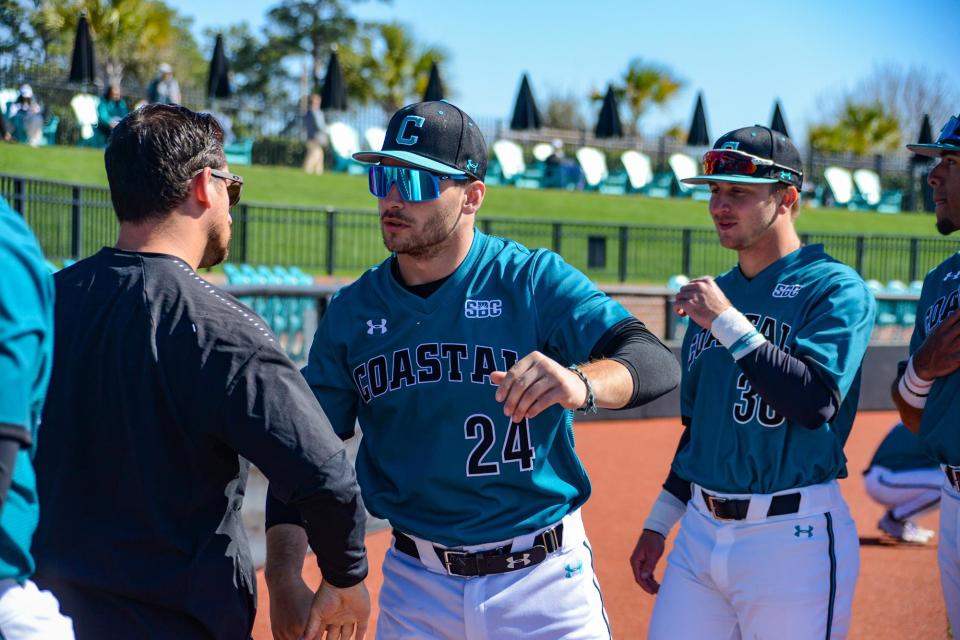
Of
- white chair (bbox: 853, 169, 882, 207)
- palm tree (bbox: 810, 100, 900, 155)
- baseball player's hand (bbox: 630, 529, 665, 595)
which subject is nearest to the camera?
baseball player's hand (bbox: 630, 529, 665, 595)

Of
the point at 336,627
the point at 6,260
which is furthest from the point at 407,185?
the point at 6,260

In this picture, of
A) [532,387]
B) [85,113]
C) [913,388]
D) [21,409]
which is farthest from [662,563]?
[85,113]

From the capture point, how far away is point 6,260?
1.87 metres

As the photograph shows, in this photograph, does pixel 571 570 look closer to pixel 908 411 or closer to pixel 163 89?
pixel 908 411

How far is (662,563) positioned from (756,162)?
375 cm

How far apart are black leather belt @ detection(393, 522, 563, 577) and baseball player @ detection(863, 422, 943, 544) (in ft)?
17.0

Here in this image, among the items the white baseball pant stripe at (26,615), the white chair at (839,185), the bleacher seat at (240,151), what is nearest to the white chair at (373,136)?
the bleacher seat at (240,151)

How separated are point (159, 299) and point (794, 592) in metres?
2.27

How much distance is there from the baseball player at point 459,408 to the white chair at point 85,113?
85.4 ft

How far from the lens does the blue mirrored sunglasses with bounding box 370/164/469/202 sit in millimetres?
3182

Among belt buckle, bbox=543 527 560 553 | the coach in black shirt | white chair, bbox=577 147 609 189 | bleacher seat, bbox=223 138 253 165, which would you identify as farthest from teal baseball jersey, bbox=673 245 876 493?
white chair, bbox=577 147 609 189

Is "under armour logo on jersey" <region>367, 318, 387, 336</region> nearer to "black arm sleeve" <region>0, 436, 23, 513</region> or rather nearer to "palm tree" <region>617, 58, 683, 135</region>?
"black arm sleeve" <region>0, 436, 23, 513</region>

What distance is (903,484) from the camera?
297 inches

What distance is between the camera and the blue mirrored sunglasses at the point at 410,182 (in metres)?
3.18
